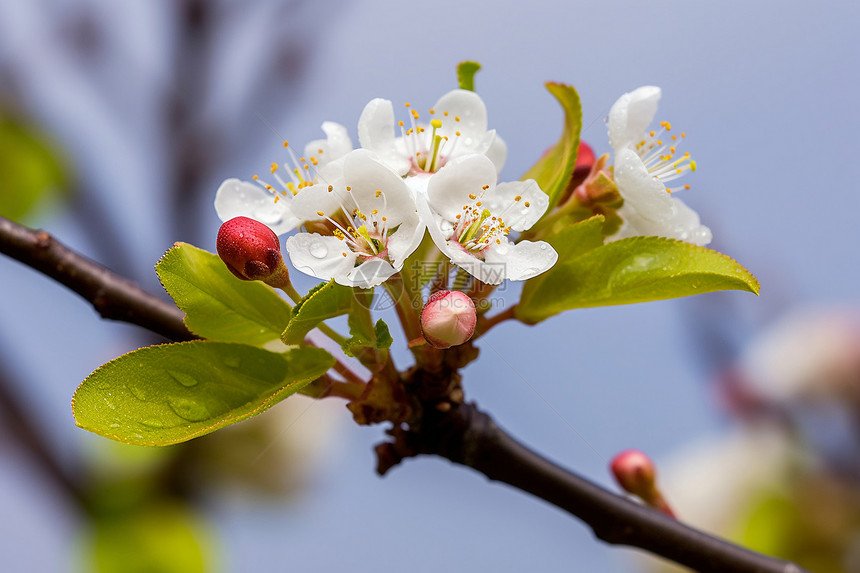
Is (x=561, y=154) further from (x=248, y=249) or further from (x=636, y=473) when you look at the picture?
(x=636, y=473)

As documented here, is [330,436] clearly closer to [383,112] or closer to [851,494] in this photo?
[851,494]

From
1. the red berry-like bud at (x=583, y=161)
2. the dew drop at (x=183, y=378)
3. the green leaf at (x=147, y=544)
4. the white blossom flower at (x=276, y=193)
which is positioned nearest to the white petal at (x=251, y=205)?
the white blossom flower at (x=276, y=193)

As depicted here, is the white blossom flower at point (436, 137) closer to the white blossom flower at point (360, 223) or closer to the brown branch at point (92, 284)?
the white blossom flower at point (360, 223)

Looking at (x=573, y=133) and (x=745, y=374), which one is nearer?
(x=573, y=133)

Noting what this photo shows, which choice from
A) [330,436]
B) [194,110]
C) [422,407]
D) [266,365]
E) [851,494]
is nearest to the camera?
[266,365]

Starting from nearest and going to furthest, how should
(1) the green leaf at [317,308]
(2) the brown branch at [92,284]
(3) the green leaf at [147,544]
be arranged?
(1) the green leaf at [317,308] → (2) the brown branch at [92,284] → (3) the green leaf at [147,544]

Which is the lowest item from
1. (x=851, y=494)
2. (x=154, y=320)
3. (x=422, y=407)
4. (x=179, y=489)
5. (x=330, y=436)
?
(x=330, y=436)

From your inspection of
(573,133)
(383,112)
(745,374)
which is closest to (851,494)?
(745,374)

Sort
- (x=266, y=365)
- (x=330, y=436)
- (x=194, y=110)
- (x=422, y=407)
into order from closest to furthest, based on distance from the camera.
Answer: (x=266, y=365), (x=422, y=407), (x=194, y=110), (x=330, y=436)
